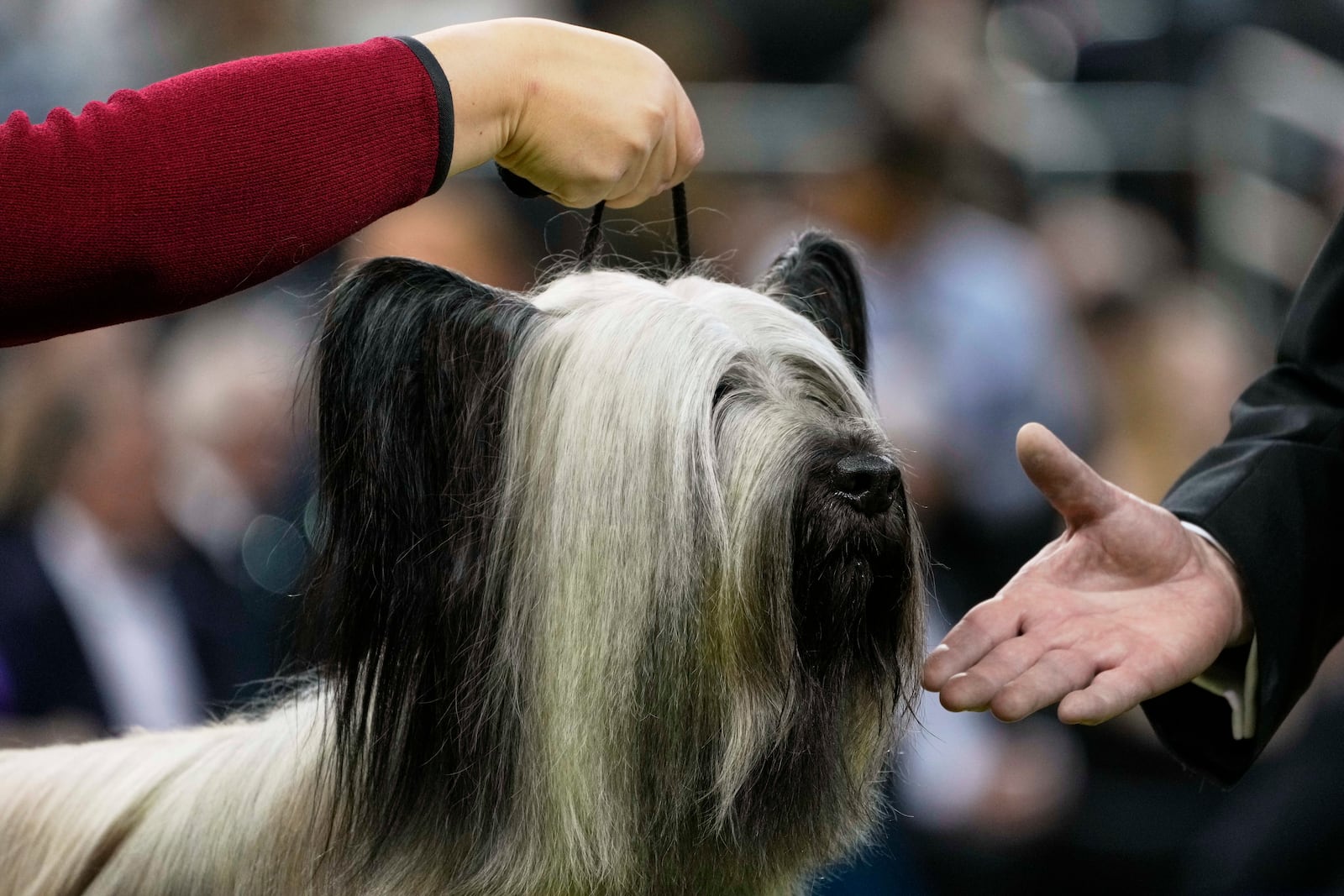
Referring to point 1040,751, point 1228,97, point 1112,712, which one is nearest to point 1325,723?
point 1040,751

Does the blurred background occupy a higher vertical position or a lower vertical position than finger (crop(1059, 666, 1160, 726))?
lower

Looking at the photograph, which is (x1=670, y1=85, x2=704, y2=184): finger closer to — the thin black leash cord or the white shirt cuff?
the thin black leash cord

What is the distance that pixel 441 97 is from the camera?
1.43 metres

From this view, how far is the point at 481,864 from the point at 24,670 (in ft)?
6.95

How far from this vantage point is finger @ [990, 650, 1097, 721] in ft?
5.52

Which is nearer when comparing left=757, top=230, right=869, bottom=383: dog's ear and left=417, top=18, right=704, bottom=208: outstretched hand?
left=417, top=18, right=704, bottom=208: outstretched hand

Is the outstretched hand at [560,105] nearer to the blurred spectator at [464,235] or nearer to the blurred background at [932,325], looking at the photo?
the blurred background at [932,325]

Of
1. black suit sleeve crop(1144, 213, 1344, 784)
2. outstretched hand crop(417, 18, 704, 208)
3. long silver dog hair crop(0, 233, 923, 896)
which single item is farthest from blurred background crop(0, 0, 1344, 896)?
outstretched hand crop(417, 18, 704, 208)

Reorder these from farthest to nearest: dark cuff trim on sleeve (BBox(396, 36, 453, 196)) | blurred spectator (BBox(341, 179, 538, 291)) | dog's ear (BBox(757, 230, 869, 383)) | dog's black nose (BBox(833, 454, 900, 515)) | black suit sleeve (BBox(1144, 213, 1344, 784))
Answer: blurred spectator (BBox(341, 179, 538, 291))
dog's ear (BBox(757, 230, 869, 383))
black suit sleeve (BBox(1144, 213, 1344, 784))
dog's black nose (BBox(833, 454, 900, 515))
dark cuff trim on sleeve (BBox(396, 36, 453, 196))

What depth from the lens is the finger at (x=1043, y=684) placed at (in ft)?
5.52

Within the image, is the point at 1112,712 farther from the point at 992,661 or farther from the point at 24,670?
the point at 24,670

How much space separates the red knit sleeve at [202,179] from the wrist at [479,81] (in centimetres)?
4

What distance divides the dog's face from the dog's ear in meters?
0.29

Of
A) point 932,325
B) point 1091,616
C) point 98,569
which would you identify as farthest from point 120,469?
point 1091,616
